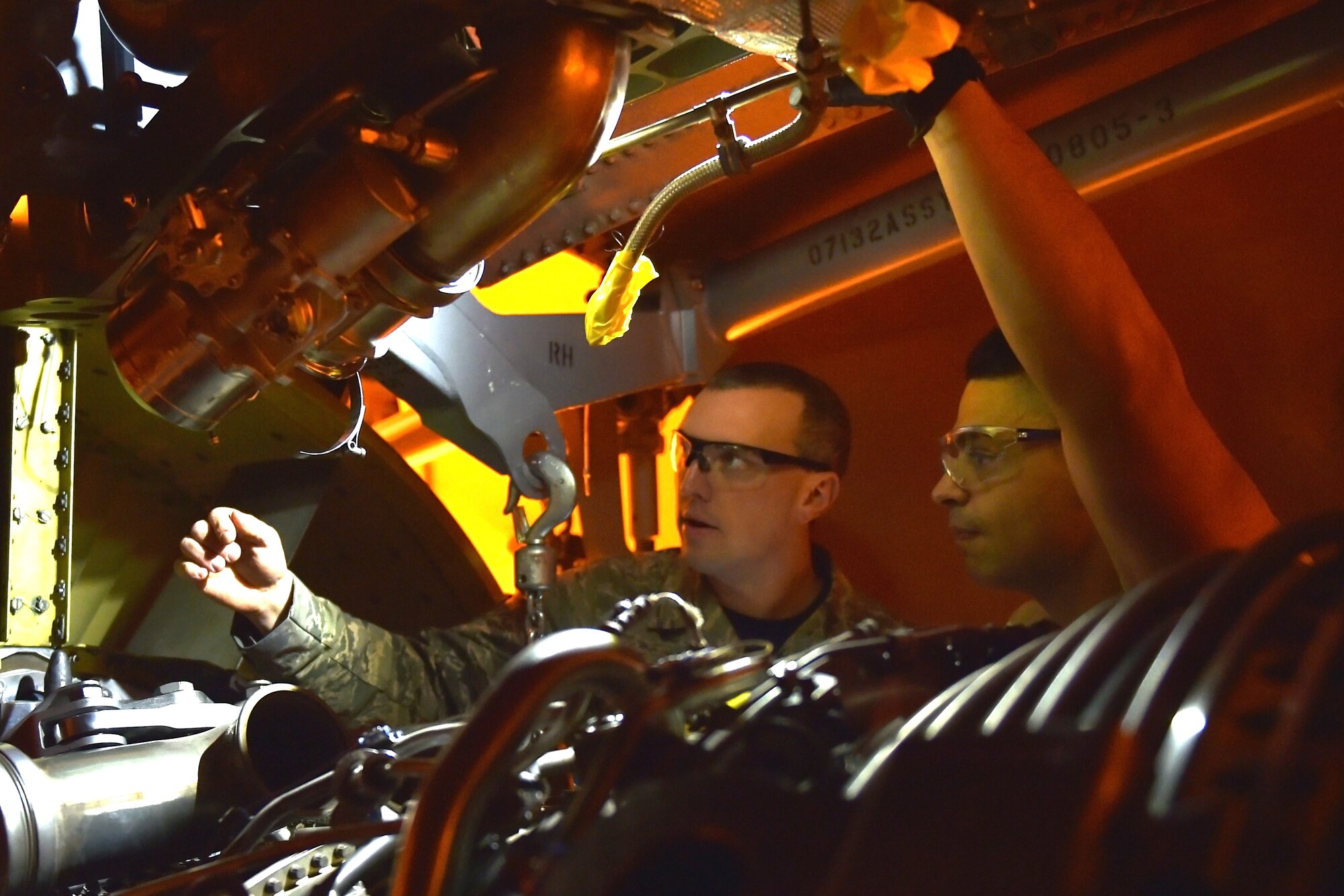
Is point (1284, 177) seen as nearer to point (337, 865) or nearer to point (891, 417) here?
point (891, 417)

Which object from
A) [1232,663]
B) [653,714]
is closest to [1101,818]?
[1232,663]

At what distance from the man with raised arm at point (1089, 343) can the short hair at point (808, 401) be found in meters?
1.12

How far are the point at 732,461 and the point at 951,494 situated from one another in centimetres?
68

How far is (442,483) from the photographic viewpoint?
107 inches

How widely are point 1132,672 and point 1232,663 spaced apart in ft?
0.20

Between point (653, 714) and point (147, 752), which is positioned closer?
point (653, 714)

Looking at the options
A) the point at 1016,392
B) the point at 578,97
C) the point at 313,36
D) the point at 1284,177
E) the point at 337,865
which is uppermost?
the point at 313,36

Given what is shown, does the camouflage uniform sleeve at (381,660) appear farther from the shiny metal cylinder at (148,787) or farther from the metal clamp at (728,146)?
the metal clamp at (728,146)

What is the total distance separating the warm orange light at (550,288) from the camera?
2.39 metres

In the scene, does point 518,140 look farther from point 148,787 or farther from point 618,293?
point 148,787

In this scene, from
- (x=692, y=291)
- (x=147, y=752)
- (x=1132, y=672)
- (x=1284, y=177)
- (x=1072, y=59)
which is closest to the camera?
(x=1132, y=672)

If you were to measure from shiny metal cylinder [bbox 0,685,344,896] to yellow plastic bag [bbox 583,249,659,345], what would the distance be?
1.51 feet

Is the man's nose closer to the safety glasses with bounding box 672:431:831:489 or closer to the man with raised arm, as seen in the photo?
the man with raised arm

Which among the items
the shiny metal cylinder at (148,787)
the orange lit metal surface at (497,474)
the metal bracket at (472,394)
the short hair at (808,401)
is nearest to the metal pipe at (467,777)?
the shiny metal cylinder at (148,787)
